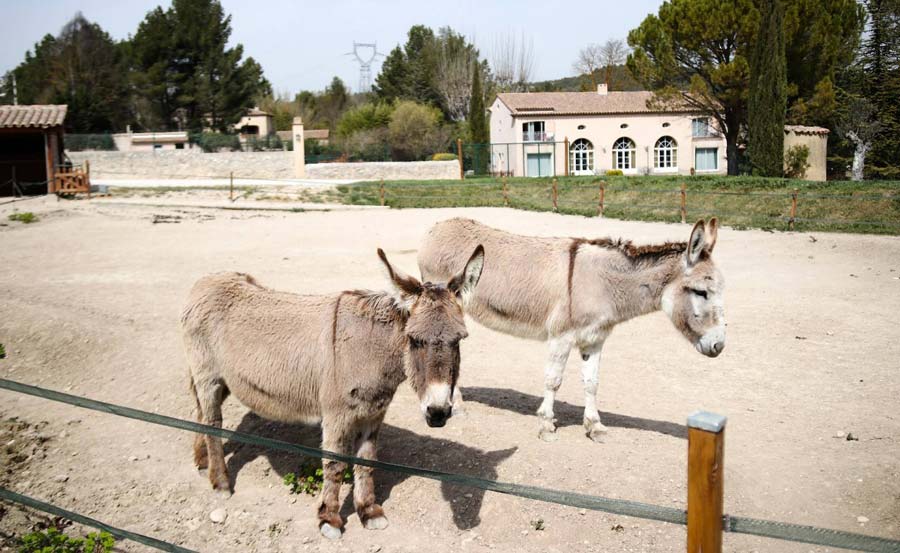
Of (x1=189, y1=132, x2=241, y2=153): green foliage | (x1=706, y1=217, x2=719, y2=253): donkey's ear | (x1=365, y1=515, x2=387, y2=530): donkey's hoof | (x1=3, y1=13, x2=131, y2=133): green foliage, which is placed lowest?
(x1=365, y1=515, x2=387, y2=530): donkey's hoof

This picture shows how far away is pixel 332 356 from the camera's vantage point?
4410 mm

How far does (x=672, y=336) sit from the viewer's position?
31.2 feet

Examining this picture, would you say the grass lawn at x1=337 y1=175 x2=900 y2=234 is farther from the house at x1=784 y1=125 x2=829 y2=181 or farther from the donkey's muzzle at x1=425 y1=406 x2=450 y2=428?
the donkey's muzzle at x1=425 y1=406 x2=450 y2=428

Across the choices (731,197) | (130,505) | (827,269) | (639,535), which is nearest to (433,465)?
(639,535)

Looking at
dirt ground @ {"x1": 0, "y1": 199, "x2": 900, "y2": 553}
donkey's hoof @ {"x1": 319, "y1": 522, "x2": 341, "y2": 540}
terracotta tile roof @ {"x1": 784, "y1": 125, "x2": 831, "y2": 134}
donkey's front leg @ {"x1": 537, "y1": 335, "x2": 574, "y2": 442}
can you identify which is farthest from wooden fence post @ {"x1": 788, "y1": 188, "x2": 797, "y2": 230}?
donkey's hoof @ {"x1": 319, "y1": 522, "x2": 341, "y2": 540}

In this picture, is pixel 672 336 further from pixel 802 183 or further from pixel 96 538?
pixel 802 183

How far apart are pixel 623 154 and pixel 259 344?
4371cm

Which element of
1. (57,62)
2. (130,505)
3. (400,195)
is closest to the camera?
(130,505)

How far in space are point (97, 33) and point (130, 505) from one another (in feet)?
209

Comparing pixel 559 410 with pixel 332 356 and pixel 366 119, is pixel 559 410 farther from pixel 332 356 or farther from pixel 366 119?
pixel 366 119

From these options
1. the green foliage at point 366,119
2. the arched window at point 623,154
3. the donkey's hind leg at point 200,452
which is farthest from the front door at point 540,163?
the donkey's hind leg at point 200,452

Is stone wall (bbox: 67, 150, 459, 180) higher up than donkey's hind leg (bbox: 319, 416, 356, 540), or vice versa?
stone wall (bbox: 67, 150, 459, 180)

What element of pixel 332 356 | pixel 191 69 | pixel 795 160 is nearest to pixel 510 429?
pixel 332 356

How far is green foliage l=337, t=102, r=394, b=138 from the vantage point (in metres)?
56.8
